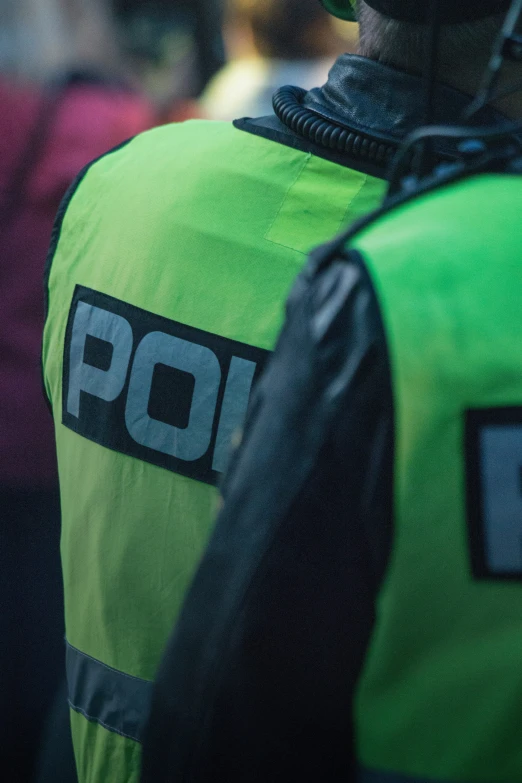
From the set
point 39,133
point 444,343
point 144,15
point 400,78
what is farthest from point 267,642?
point 144,15

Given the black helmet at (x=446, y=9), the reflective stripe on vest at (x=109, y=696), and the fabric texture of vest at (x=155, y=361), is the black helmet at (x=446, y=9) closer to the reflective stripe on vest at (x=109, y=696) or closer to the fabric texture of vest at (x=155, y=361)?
the fabric texture of vest at (x=155, y=361)

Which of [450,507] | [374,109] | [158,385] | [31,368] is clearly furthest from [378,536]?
[31,368]

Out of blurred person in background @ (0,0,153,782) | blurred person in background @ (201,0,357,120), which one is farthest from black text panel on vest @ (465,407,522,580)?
blurred person in background @ (201,0,357,120)

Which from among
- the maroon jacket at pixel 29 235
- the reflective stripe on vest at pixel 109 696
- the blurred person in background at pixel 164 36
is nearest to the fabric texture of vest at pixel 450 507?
the reflective stripe on vest at pixel 109 696

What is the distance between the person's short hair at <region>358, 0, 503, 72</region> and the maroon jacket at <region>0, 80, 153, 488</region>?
2.54 ft

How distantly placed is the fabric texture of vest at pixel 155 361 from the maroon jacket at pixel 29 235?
0.45 meters

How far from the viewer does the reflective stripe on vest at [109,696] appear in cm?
Answer: 126

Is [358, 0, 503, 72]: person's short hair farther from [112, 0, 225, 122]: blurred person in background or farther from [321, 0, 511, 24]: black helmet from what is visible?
[112, 0, 225, 122]: blurred person in background

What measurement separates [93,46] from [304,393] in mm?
9581

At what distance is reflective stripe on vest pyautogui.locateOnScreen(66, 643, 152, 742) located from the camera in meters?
1.26

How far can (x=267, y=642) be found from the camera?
825mm

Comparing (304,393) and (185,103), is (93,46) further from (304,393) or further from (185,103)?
(304,393)

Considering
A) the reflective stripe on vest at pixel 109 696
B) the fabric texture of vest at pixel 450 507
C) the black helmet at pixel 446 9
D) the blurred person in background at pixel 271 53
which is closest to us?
the fabric texture of vest at pixel 450 507

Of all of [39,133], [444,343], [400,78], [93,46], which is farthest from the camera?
[93,46]
